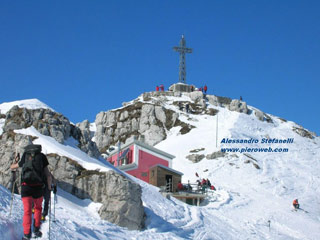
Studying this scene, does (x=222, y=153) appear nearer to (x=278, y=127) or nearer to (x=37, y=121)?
(x=278, y=127)

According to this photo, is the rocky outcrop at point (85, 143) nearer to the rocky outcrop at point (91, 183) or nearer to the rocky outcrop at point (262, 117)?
the rocky outcrop at point (91, 183)

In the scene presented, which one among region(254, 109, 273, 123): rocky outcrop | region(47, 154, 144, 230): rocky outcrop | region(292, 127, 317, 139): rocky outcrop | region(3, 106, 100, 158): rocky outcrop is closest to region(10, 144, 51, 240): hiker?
region(47, 154, 144, 230): rocky outcrop

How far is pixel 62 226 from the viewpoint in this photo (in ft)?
44.5

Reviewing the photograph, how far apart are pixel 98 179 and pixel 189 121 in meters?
52.5

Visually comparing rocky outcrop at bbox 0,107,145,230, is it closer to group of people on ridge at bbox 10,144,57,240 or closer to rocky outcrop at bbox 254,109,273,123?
group of people on ridge at bbox 10,144,57,240

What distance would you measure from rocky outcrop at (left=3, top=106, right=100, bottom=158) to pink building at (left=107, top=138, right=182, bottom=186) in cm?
1388

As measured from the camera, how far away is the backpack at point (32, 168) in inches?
342

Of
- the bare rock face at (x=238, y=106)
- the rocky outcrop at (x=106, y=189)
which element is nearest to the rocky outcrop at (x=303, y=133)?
the bare rock face at (x=238, y=106)

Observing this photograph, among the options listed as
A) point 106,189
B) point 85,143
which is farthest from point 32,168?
point 85,143

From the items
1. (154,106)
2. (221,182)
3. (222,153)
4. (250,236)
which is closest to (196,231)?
(250,236)

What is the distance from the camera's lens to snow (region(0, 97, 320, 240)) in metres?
16.3

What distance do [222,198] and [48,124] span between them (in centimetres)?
1766

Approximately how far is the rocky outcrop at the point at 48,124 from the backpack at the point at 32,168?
15.3 metres

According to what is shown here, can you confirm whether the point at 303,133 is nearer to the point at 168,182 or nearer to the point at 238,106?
the point at 238,106
